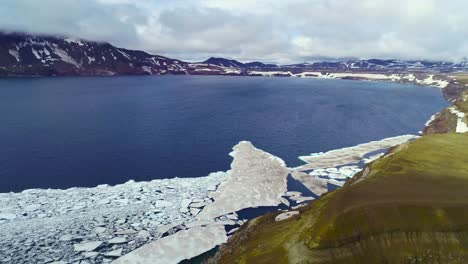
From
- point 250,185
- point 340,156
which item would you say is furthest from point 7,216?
point 340,156

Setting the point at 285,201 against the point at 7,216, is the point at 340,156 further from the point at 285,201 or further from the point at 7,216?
the point at 7,216

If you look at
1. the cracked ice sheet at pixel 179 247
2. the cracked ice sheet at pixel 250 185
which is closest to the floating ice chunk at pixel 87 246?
the cracked ice sheet at pixel 179 247

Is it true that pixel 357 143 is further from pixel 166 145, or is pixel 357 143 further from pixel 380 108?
pixel 380 108

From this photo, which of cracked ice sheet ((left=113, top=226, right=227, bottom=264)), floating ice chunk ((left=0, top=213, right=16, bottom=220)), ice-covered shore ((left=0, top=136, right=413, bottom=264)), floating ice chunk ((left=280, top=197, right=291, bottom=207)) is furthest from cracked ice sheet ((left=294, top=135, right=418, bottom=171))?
floating ice chunk ((left=0, top=213, right=16, bottom=220))

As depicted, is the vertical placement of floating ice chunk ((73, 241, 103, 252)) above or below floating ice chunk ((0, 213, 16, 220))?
below

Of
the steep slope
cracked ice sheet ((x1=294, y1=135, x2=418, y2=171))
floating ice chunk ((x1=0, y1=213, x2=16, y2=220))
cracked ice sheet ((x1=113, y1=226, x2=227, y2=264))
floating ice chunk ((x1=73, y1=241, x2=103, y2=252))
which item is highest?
the steep slope

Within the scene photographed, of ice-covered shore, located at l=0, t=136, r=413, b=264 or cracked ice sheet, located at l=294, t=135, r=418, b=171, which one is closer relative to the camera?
ice-covered shore, located at l=0, t=136, r=413, b=264

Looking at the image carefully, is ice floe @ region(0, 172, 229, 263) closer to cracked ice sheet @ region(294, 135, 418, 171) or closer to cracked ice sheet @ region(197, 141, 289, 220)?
cracked ice sheet @ region(197, 141, 289, 220)
